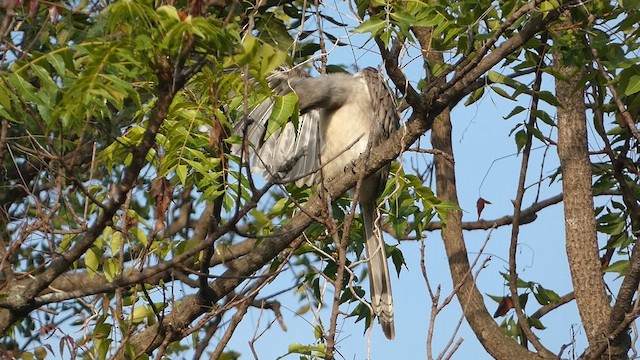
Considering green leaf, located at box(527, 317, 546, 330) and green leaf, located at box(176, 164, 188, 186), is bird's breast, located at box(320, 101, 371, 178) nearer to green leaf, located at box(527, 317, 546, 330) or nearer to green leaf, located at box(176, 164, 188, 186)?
green leaf, located at box(527, 317, 546, 330)

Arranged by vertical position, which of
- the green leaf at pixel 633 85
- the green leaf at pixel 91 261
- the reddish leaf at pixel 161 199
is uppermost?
the green leaf at pixel 633 85

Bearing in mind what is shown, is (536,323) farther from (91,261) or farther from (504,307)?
(91,261)

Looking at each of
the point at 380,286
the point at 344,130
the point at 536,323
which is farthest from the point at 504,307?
the point at 344,130

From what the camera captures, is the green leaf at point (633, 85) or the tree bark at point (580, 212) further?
the tree bark at point (580, 212)

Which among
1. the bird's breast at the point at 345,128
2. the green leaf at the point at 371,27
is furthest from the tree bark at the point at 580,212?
the green leaf at the point at 371,27

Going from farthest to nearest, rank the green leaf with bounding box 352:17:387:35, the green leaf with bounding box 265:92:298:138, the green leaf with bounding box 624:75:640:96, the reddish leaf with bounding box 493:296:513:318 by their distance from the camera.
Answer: the reddish leaf with bounding box 493:296:513:318
the green leaf with bounding box 624:75:640:96
the green leaf with bounding box 352:17:387:35
the green leaf with bounding box 265:92:298:138

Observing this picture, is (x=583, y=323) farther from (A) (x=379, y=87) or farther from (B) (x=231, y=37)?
(B) (x=231, y=37)

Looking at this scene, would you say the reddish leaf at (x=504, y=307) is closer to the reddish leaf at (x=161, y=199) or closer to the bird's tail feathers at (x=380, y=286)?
the bird's tail feathers at (x=380, y=286)

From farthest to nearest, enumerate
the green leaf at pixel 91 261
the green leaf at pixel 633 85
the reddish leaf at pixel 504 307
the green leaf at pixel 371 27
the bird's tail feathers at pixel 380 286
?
the reddish leaf at pixel 504 307 < the bird's tail feathers at pixel 380 286 < the green leaf at pixel 91 261 < the green leaf at pixel 633 85 < the green leaf at pixel 371 27

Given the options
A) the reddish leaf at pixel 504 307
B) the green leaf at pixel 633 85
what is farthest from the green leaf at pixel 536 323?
the green leaf at pixel 633 85

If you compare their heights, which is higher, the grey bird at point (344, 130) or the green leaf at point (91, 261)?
the grey bird at point (344, 130)

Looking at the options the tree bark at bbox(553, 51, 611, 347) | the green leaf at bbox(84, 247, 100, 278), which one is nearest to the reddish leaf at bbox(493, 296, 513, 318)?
the tree bark at bbox(553, 51, 611, 347)

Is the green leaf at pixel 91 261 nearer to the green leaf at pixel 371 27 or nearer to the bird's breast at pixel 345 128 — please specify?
the green leaf at pixel 371 27

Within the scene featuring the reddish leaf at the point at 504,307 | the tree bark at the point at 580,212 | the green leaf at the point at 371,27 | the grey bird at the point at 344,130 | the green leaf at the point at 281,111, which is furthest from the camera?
the grey bird at the point at 344,130
